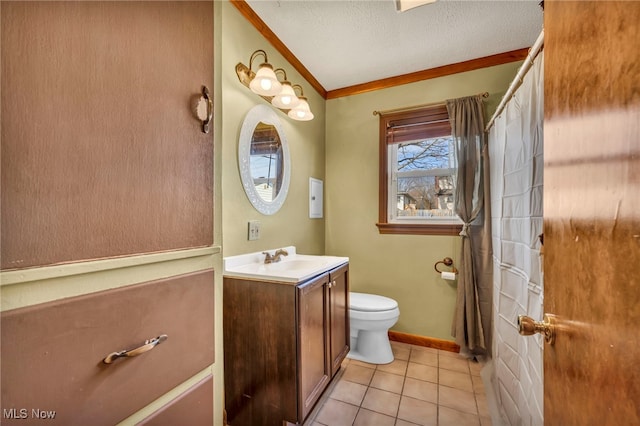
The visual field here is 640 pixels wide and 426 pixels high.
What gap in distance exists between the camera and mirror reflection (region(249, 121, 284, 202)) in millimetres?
1728

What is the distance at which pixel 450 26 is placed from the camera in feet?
5.79

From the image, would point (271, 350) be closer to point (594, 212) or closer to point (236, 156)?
point (236, 156)

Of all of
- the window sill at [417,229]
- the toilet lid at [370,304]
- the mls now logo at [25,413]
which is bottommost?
the toilet lid at [370,304]

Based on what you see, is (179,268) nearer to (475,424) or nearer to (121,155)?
(121,155)

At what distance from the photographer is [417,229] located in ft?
7.60

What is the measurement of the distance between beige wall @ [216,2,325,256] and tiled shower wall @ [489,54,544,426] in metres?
Result: 1.36

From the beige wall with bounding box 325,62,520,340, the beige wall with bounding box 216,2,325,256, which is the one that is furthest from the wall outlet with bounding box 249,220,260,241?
the beige wall with bounding box 325,62,520,340

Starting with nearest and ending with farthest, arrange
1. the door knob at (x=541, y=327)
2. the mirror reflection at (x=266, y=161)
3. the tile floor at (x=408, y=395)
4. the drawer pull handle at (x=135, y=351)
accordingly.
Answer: the drawer pull handle at (x=135, y=351) < the door knob at (x=541, y=327) < the tile floor at (x=408, y=395) < the mirror reflection at (x=266, y=161)

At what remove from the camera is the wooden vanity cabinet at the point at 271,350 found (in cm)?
127

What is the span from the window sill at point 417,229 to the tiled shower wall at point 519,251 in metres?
0.45

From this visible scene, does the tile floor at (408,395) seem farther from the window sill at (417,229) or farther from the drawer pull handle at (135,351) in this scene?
the drawer pull handle at (135,351)

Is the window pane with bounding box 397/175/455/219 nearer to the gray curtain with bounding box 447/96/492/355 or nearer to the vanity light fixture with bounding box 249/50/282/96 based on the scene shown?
the gray curtain with bounding box 447/96/492/355

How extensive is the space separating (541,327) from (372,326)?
4.80 feet

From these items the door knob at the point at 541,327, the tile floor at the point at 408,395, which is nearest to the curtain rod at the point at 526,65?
the door knob at the point at 541,327
